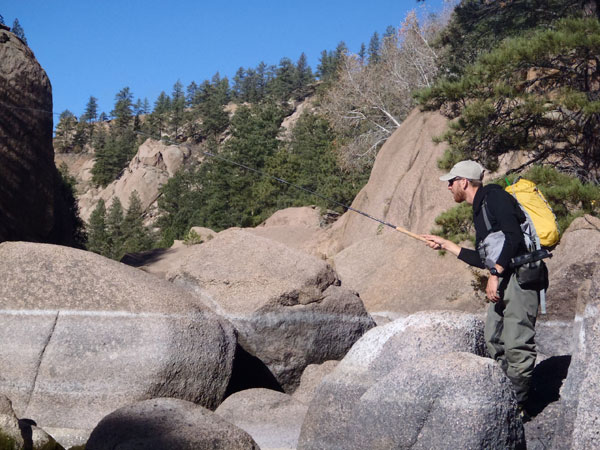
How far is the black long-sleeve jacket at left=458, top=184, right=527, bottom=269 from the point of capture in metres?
4.81

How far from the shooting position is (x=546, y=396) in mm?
5395

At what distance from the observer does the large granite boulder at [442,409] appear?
4250mm

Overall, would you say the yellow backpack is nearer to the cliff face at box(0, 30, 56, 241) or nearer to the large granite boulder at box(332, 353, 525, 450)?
the large granite boulder at box(332, 353, 525, 450)

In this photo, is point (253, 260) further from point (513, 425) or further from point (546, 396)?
point (513, 425)

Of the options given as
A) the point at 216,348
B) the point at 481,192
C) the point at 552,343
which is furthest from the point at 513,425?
the point at 552,343

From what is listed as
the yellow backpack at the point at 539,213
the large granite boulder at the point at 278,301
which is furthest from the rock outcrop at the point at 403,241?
the yellow backpack at the point at 539,213

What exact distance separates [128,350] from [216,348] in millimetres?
819

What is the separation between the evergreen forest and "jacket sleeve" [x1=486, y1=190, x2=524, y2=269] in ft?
10.4

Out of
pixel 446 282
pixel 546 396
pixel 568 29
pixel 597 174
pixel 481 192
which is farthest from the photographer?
pixel 446 282

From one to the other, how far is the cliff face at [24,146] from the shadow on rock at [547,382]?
7580 mm

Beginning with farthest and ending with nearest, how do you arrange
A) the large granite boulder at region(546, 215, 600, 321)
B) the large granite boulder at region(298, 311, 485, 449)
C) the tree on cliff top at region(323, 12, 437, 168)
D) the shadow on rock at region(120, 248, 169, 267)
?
the tree on cliff top at region(323, 12, 437, 168) < the shadow on rock at region(120, 248, 169, 267) < the large granite boulder at region(546, 215, 600, 321) < the large granite boulder at region(298, 311, 485, 449)

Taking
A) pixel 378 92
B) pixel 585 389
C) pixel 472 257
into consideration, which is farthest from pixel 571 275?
pixel 378 92

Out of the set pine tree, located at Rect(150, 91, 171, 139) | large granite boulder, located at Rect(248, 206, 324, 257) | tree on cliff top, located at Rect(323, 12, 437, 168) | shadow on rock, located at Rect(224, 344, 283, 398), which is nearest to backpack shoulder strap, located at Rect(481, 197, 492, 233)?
shadow on rock, located at Rect(224, 344, 283, 398)

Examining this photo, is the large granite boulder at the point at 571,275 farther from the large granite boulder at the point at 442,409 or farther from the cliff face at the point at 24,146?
the cliff face at the point at 24,146
